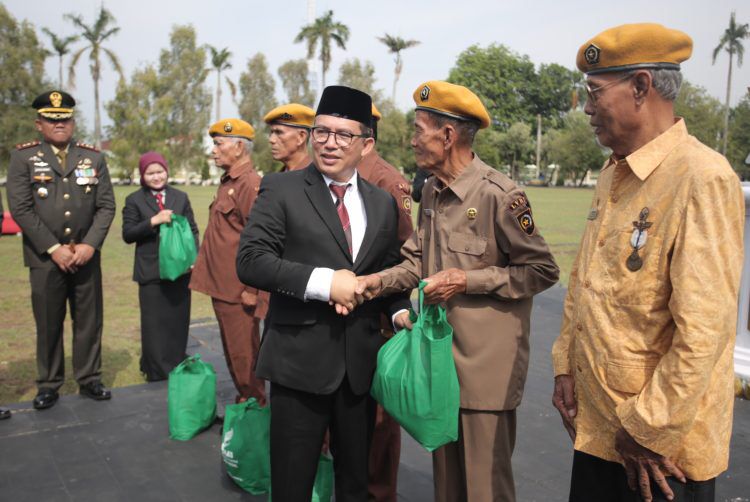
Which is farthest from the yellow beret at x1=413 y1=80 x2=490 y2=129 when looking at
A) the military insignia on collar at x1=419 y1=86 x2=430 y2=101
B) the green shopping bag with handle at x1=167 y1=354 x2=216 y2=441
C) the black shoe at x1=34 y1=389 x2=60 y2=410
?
the black shoe at x1=34 y1=389 x2=60 y2=410

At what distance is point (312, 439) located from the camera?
253 cm

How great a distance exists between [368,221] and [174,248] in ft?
10.6

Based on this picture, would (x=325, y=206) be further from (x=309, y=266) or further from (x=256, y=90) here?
(x=256, y=90)

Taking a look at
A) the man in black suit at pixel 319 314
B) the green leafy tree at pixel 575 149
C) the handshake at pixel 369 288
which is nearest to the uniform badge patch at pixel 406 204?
the man in black suit at pixel 319 314

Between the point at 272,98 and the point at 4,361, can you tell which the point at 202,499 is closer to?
the point at 4,361

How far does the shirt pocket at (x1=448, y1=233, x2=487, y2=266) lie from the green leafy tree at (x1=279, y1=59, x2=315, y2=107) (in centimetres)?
6268

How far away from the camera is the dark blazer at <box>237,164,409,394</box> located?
96.4 inches

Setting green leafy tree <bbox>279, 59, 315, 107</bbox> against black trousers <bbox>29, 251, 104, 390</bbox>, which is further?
green leafy tree <bbox>279, 59, 315, 107</bbox>

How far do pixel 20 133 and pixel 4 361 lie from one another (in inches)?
1462

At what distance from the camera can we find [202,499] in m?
3.43

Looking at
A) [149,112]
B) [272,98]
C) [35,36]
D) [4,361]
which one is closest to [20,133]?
[35,36]

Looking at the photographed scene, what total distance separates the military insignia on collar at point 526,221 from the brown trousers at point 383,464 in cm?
134

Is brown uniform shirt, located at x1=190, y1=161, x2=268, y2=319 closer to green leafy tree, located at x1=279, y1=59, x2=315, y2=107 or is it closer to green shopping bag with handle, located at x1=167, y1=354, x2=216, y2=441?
green shopping bag with handle, located at x1=167, y1=354, x2=216, y2=441

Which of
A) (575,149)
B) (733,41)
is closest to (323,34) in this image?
(575,149)
